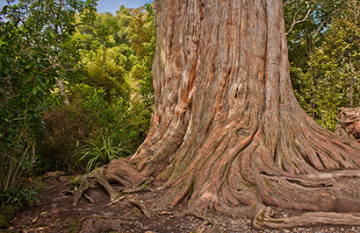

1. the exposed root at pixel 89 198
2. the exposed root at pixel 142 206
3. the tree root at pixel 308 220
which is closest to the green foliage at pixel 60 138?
the exposed root at pixel 89 198

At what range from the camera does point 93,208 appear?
3766mm

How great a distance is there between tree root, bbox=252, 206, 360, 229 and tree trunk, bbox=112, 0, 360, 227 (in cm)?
4

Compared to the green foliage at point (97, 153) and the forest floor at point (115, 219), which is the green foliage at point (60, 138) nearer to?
the green foliage at point (97, 153)

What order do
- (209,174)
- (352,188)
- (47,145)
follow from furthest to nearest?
(47,145)
(209,174)
(352,188)

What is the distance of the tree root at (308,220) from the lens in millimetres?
2438

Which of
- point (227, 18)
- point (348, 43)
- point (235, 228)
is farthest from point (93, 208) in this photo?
point (348, 43)

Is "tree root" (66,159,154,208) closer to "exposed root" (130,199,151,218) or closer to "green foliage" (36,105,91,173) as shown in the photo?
"exposed root" (130,199,151,218)

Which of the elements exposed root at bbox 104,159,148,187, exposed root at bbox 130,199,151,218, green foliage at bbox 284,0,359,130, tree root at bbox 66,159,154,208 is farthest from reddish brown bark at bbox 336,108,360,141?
exposed root at bbox 130,199,151,218

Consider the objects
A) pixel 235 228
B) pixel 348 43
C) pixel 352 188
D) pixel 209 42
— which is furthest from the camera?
pixel 348 43

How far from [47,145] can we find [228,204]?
523 cm

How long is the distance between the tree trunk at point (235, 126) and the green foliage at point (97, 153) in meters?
1.50

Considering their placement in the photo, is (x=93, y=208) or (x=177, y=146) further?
(x=177, y=146)

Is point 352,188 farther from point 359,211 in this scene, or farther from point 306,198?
point 306,198

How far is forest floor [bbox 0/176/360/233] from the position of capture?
2.68 metres
